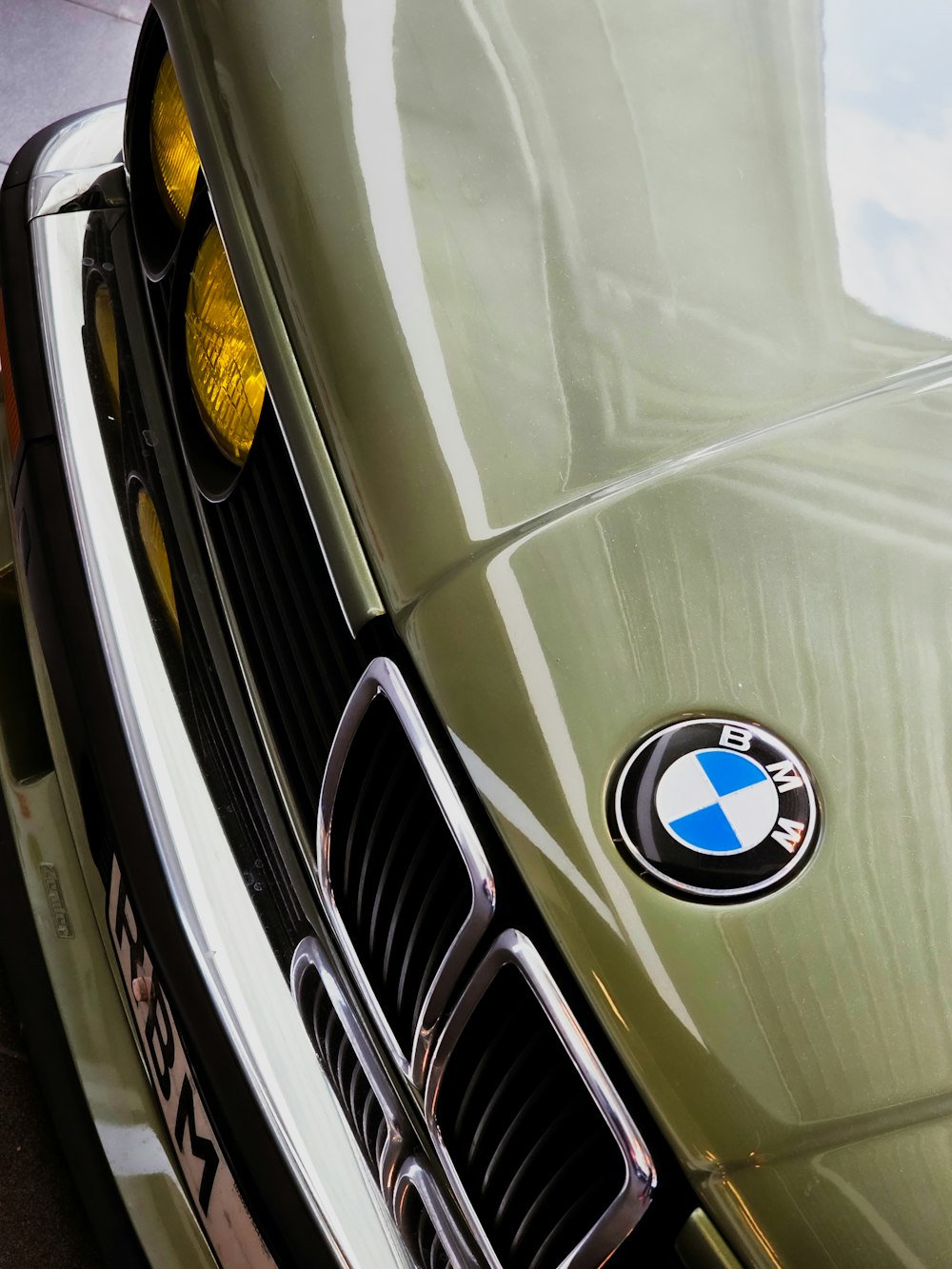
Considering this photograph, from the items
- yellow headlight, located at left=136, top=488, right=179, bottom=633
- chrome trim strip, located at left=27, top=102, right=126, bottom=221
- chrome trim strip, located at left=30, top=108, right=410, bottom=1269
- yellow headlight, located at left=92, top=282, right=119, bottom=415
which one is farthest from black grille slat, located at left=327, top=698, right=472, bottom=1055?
chrome trim strip, located at left=27, top=102, right=126, bottom=221

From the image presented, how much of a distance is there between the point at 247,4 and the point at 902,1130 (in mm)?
1143

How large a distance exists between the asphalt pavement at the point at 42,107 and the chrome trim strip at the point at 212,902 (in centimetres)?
31

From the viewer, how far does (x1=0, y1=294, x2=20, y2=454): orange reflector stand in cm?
134

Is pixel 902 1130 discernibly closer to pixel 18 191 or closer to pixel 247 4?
pixel 247 4

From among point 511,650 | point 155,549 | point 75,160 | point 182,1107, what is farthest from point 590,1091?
point 75,160

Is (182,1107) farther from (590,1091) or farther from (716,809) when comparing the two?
(716,809)

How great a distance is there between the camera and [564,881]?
862mm

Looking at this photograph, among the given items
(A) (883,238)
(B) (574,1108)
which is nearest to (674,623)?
(B) (574,1108)

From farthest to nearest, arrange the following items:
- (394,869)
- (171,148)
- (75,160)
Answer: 1. (75,160)
2. (171,148)
3. (394,869)

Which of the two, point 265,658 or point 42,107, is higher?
point 42,107

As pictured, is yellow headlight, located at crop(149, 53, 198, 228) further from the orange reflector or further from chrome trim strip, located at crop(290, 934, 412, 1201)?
chrome trim strip, located at crop(290, 934, 412, 1201)

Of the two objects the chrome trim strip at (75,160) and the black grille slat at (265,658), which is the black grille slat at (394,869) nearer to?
the black grille slat at (265,658)

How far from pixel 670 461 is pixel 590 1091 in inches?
19.9

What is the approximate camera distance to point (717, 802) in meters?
0.89
